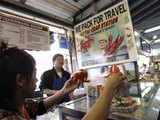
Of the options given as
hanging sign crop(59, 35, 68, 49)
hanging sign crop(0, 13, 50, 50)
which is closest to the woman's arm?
hanging sign crop(0, 13, 50, 50)

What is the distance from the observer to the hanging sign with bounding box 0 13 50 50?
1.69 meters

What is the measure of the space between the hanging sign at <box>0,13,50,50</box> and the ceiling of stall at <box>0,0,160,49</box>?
187 mm

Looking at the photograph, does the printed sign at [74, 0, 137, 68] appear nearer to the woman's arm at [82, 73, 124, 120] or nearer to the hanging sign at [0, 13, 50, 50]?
the hanging sign at [0, 13, 50, 50]

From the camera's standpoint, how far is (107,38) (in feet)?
6.85

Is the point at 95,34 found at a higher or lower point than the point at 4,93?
higher

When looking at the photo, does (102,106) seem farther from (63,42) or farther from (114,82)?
(63,42)

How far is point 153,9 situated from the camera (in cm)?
226

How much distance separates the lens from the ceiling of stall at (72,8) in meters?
1.86

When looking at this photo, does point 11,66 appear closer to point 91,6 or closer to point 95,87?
point 95,87

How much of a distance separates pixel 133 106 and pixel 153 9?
212 centimetres

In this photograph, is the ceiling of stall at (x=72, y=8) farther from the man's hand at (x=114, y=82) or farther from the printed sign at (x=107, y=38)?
the man's hand at (x=114, y=82)

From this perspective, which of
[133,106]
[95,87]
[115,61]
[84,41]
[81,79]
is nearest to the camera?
[133,106]

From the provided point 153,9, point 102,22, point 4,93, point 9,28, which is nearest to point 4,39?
point 9,28

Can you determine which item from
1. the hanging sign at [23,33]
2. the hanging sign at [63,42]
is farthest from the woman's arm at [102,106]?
the hanging sign at [63,42]
